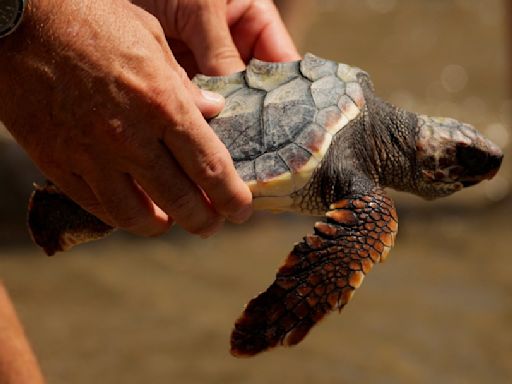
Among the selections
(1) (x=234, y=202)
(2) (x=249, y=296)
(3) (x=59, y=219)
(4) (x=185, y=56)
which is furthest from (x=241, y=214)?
(2) (x=249, y=296)

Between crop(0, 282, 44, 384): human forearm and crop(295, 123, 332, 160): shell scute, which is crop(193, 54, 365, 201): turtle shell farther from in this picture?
crop(0, 282, 44, 384): human forearm

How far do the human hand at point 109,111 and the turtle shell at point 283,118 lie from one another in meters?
0.10

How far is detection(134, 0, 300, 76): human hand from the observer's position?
6.83ft

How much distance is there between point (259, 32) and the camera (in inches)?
89.1

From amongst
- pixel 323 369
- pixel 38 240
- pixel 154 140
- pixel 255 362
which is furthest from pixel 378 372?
pixel 154 140

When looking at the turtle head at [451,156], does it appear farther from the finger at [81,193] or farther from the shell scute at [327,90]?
the finger at [81,193]

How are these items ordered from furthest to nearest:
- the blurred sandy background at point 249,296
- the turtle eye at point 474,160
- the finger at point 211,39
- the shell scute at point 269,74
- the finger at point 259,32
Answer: the blurred sandy background at point 249,296
the finger at point 259,32
the finger at point 211,39
the turtle eye at point 474,160
the shell scute at point 269,74

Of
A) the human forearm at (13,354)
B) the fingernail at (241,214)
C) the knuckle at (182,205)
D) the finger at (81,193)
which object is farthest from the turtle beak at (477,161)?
the human forearm at (13,354)

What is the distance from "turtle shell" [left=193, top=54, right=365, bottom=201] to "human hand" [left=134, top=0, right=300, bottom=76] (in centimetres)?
24

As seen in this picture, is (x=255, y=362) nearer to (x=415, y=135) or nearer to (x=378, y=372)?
(x=378, y=372)

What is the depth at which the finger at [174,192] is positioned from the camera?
158cm

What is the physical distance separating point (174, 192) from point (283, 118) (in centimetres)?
28

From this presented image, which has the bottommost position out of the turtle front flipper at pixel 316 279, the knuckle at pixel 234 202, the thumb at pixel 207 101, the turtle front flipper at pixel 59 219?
the turtle front flipper at pixel 316 279

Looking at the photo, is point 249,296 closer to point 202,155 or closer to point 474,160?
point 474,160
